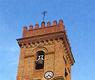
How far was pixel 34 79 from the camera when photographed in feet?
91.1

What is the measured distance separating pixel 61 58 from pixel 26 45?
425 centimetres

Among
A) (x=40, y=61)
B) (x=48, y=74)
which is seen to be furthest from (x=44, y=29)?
(x=48, y=74)

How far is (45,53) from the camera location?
29.2 metres

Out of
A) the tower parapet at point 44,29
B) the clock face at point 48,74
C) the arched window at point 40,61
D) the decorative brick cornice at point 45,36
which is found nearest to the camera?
the clock face at point 48,74

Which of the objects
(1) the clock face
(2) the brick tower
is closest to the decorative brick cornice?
(2) the brick tower

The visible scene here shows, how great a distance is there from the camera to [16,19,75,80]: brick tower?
91.6 ft

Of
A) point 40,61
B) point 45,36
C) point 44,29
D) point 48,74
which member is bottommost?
point 48,74

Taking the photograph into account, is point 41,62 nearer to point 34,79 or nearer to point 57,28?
point 34,79

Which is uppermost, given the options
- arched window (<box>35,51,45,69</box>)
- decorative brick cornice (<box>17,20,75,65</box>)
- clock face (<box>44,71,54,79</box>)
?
decorative brick cornice (<box>17,20,75,65</box>)

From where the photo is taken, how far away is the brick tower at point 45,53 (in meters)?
27.9

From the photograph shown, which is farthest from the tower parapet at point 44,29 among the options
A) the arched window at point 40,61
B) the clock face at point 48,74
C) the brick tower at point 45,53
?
the clock face at point 48,74

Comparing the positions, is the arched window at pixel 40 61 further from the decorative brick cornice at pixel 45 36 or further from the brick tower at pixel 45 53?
the decorative brick cornice at pixel 45 36

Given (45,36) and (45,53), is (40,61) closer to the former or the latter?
(45,53)

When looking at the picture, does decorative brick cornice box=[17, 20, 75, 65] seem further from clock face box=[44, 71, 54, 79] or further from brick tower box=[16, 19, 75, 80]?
clock face box=[44, 71, 54, 79]
